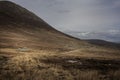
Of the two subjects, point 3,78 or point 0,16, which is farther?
point 0,16

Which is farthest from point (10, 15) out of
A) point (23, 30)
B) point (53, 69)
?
point (53, 69)

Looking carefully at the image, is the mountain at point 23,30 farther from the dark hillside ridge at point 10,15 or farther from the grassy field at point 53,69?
the grassy field at point 53,69

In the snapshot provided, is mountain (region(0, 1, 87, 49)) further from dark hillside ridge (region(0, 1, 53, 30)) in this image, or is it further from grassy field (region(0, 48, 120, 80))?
grassy field (region(0, 48, 120, 80))

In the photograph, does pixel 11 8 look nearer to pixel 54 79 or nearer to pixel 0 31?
pixel 0 31

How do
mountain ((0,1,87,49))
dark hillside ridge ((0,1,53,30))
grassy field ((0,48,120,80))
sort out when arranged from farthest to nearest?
dark hillside ridge ((0,1,53,30)) < mountain ((0,1,87,49)) < grassy field ((0,48,120,80))

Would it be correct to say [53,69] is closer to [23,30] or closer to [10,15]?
[23,30]

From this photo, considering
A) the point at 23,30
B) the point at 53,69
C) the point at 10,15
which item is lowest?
the point at 53,69

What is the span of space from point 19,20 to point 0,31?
23454mm

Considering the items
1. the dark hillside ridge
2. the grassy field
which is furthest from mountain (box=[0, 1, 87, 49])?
the grassy field

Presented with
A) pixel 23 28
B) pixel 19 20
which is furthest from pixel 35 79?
pixel 19 20

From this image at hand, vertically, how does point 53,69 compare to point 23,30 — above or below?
below

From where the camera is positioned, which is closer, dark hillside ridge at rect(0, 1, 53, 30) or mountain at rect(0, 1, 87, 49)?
mountain at rect(0, 1, 87, 49)

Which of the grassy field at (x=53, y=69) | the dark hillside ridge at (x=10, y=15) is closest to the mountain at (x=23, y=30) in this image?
the dark hillside ridge at (x=10, y=15)

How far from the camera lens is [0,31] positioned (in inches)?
2489
